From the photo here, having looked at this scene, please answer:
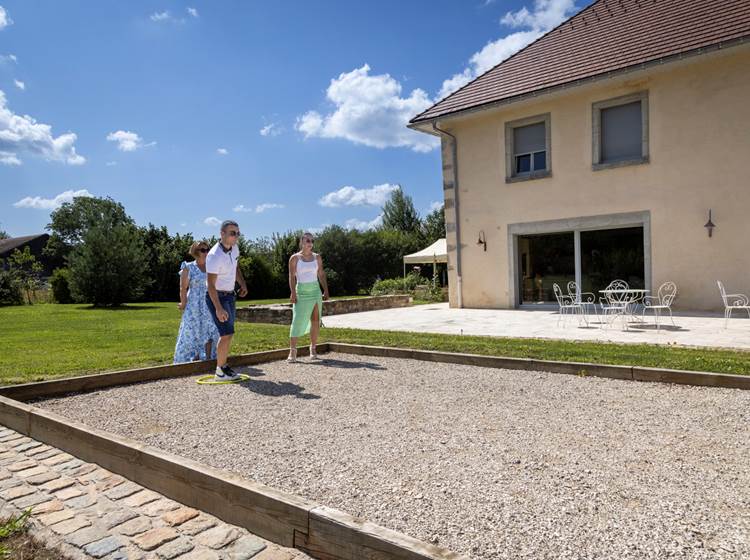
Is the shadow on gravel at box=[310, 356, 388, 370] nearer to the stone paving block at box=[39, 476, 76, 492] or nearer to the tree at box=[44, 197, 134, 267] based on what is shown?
the stone paving block at box=[39, 476, 76, 492]

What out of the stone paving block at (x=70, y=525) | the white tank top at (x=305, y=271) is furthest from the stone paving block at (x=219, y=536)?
the white tank top at (x=305, y=271)

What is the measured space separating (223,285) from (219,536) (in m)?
3.65

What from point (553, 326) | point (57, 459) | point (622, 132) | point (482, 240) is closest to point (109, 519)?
point (57, 459)

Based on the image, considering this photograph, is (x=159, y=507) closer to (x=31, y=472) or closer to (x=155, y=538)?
(x=155, y=538)

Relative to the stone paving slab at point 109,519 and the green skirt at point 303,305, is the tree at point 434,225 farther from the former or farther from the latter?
the stone paving slab at point 109,519

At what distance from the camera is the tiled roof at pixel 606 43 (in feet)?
36.9

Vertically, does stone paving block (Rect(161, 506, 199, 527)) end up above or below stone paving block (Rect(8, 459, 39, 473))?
below

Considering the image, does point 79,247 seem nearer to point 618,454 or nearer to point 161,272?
point 161,272

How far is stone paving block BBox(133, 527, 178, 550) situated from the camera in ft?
8.07

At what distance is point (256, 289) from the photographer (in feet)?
92.1

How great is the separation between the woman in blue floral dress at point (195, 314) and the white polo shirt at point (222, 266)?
2.49 ft

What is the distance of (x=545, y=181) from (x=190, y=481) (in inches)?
487

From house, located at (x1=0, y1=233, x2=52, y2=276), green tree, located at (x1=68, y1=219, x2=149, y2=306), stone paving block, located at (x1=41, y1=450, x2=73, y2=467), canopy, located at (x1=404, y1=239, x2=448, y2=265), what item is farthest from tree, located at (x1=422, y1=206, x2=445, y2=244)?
stone paving block, located at (x1=41, y1=450, x2=73, y2=467)

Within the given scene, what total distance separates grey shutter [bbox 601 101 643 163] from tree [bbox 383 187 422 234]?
39.5 metres
